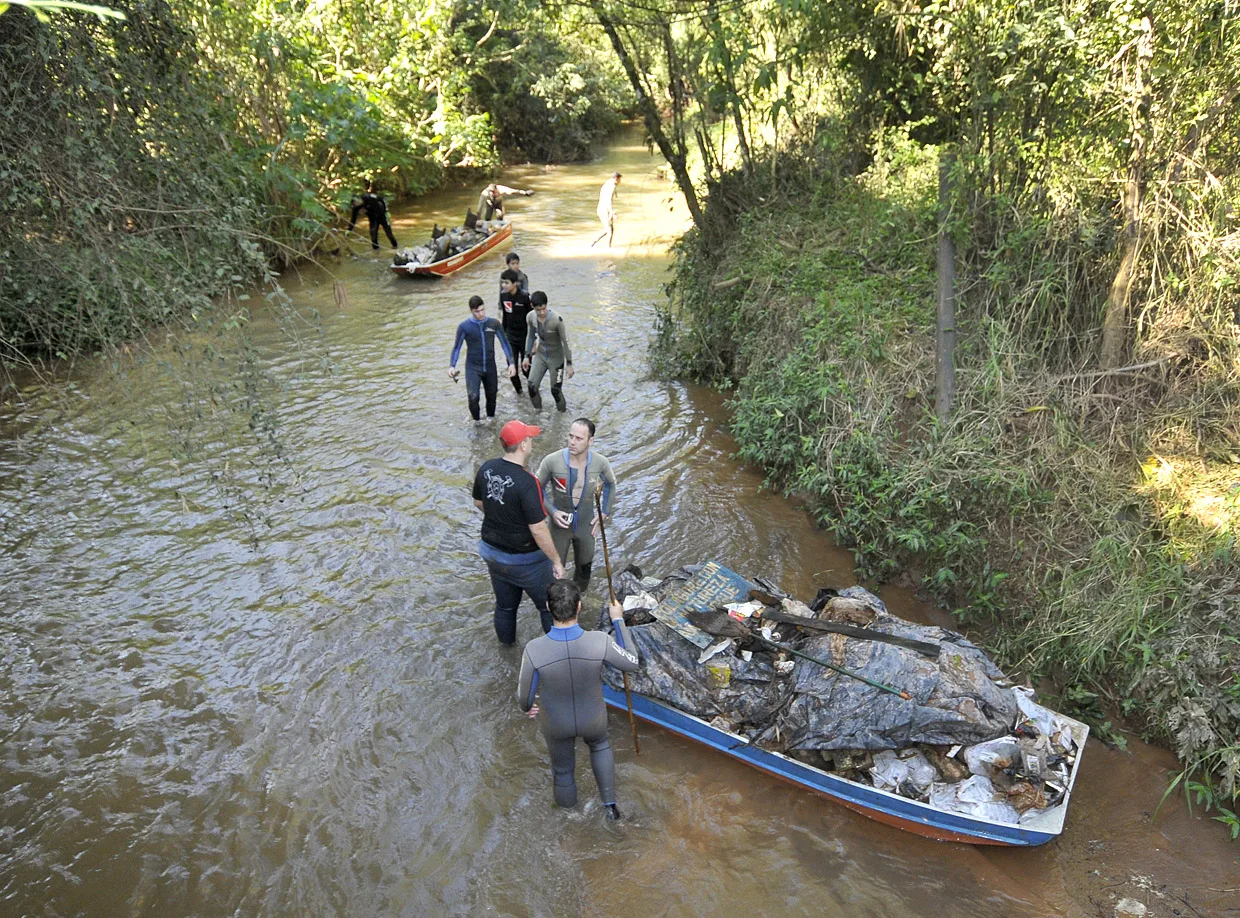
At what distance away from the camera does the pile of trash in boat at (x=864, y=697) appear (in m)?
4.84

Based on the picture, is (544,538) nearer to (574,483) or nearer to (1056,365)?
(574,483)

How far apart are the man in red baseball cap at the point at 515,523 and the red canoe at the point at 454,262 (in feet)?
36.9

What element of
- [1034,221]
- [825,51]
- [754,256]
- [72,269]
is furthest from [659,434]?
[72,269]

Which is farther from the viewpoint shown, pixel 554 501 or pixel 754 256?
pixel 754 256

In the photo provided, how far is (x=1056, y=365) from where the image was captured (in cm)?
763

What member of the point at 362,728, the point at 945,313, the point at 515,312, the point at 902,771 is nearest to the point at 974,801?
the point at 902,771

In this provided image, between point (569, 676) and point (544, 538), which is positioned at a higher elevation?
point (544, 538)

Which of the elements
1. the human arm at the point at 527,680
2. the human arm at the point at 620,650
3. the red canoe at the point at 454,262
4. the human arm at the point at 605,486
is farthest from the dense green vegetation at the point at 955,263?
the red canoe at the point at 454,262

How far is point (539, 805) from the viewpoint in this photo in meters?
5.32

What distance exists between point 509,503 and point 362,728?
6.67 feet

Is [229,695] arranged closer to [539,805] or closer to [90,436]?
[539,805]

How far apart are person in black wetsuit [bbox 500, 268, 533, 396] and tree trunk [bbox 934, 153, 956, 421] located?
509 cm

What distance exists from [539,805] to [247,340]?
3.69 m

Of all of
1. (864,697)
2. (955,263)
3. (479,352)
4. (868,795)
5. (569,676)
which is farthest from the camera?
(479,352)
